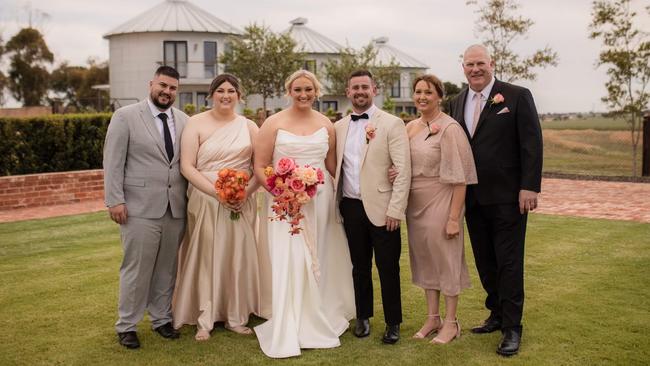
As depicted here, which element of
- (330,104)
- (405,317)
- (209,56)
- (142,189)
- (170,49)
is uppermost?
(170,49)

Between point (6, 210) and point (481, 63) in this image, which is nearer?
point (481, 63)

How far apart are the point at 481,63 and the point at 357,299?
2.43 meters

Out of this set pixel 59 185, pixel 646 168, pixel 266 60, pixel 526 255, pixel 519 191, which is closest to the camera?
pixel 519 191

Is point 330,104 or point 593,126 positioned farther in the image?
point 593,126

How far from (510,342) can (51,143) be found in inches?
552

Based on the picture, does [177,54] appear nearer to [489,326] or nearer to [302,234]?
[302,234]

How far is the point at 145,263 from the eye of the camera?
588cm

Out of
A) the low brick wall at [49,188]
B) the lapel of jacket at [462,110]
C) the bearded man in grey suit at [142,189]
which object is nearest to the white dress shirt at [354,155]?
the lapel of jacket at [462,110]

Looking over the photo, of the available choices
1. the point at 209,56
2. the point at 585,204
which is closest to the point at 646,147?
the point at 585,204

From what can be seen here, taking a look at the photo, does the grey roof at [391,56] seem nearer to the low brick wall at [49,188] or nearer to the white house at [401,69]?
the white house at [401,69]

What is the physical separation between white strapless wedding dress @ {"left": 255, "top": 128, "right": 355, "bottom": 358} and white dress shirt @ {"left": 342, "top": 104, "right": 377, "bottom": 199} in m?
0.21

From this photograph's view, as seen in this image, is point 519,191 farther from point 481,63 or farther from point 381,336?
point 381,336

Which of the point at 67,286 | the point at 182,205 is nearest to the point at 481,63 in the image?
the point at 182,205

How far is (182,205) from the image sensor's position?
607 cm
